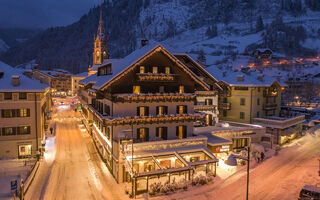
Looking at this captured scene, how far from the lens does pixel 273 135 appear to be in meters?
46.3

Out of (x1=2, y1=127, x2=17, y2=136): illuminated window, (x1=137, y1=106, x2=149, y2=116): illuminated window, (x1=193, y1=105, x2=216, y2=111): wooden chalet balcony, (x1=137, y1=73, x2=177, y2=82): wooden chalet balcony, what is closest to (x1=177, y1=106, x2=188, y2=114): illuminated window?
(x1=137, y1=73, x2=177, y2=82): wooden chalet balcony

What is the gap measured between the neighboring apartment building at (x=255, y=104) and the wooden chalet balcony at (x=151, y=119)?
2120 cm

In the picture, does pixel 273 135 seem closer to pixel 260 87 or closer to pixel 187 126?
pixel 260 87

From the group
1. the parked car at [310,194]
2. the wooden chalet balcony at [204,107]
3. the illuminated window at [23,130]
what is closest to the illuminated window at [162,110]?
the wooden chalet balcony at [204,107]

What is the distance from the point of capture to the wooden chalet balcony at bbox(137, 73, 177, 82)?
28.8m

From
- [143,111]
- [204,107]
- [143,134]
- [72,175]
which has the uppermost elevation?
[143,111]

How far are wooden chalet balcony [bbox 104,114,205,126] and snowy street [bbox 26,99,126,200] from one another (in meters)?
7.44

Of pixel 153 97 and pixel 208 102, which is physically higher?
pixel 153 97

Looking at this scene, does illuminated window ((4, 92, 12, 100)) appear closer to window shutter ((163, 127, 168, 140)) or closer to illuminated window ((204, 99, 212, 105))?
window shutter ((163, 127, 168, 140))

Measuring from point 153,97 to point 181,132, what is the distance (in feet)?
24.4

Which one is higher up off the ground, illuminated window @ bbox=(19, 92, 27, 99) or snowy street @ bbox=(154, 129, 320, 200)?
illuminated window @ bbox=(19, 92, 27, 99)

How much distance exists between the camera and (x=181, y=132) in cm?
3309

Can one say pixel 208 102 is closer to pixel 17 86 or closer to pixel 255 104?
pixel 255 104

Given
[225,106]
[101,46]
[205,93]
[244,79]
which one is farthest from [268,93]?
[101,46]
